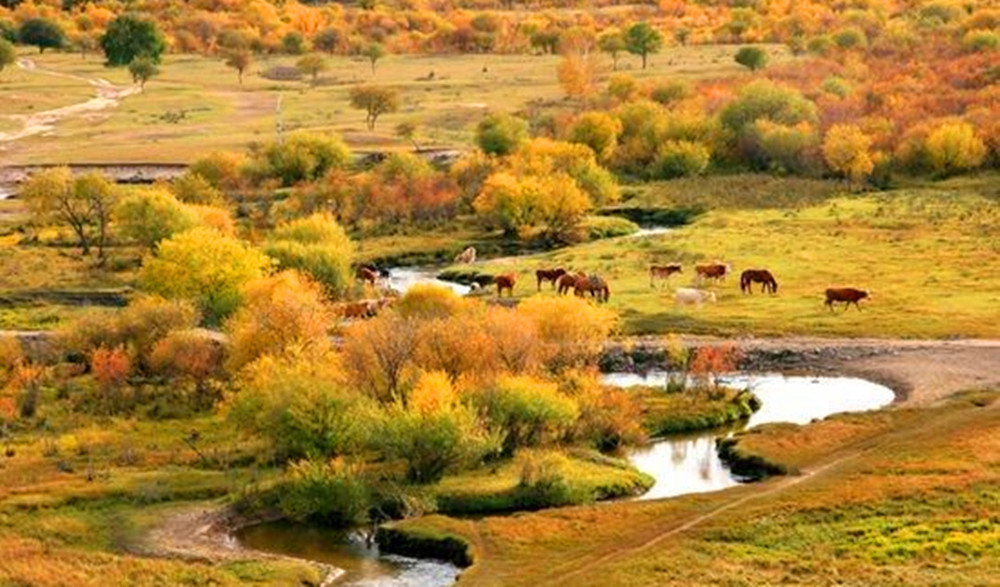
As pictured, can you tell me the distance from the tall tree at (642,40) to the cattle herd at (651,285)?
3969 inches

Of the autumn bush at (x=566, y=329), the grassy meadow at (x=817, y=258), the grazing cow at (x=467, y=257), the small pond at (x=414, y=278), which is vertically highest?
the autumn bush at (x=566, y=329)

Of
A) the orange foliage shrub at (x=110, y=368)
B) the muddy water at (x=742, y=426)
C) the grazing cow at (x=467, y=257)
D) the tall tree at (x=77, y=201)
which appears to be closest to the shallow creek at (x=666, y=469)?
the muddy water at (x=742, y=426)

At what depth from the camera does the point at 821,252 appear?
9219 centimetres

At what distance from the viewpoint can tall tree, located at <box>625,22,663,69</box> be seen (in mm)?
185250

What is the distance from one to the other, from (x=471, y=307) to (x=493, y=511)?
55.1 feet

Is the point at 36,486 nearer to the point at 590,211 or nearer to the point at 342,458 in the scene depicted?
the point at 342,458

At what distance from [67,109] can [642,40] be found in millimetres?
63427

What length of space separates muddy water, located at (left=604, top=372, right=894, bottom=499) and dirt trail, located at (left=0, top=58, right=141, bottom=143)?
89.2 meters

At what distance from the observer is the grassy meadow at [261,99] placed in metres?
137

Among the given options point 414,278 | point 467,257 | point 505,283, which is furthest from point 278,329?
point 467,257

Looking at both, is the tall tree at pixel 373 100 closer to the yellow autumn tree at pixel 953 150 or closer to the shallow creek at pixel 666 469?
the yellow autumn tree at pixel 953 150

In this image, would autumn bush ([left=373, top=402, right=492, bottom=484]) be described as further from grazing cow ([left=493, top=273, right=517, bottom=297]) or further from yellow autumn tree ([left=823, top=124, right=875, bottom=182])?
yellow autumn tree ([left=823, top=124, right=875, bottom=182])

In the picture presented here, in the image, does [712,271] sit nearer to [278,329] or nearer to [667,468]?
[667,468]

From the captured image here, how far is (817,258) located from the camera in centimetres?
9031
